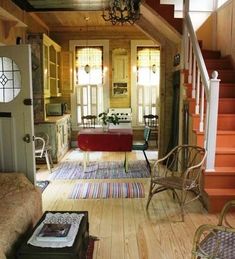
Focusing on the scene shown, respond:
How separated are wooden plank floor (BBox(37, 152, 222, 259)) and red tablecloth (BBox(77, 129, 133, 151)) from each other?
A: 1004mm

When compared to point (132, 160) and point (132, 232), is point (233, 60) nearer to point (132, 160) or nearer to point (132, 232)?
point (132, 160)

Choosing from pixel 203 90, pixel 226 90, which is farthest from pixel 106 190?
pixel 226 90

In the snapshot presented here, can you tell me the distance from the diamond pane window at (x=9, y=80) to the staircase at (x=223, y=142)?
2.36 meters

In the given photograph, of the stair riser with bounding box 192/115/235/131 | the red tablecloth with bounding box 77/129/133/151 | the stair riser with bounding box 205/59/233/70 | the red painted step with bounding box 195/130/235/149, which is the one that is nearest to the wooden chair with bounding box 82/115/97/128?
the red tablecloth with bounding box 77/129/133/151

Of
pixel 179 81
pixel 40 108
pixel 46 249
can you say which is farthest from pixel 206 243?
pixel 40 108

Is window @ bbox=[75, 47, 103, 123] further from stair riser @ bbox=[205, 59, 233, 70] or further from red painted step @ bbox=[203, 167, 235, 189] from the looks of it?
red painted step @ bbox=[203, 167, 235, 189]

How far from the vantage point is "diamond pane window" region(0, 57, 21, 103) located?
3.39m

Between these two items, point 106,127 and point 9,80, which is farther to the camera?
point 106,127

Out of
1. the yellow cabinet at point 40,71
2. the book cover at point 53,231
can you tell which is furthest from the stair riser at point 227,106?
the yellow cabinet at point 40,71

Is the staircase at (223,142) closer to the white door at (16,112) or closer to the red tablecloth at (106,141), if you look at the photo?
the red tablecloth at (106,141)

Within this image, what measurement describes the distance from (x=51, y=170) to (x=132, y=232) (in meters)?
2.87

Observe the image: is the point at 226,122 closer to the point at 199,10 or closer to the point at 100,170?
the point at 100,170

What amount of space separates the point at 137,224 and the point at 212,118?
1510 millimetres

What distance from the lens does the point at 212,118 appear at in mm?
3730
